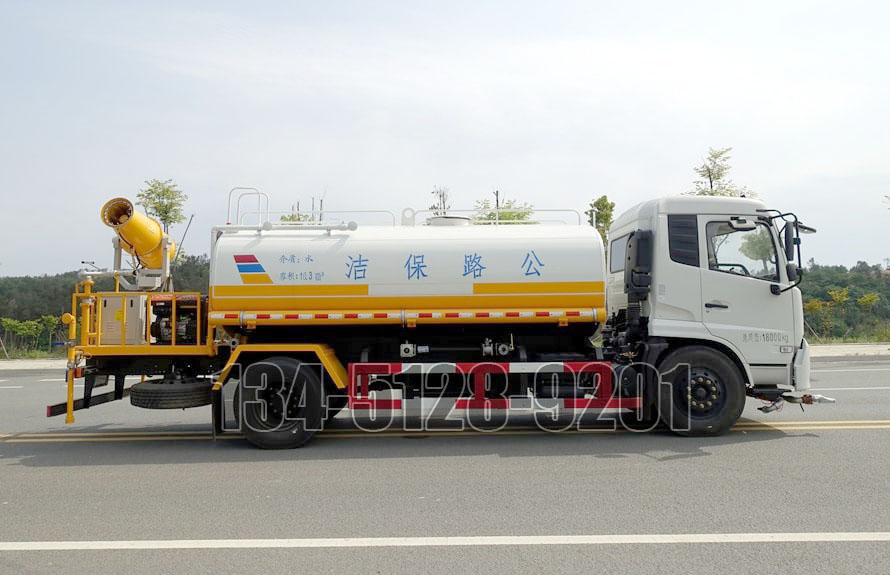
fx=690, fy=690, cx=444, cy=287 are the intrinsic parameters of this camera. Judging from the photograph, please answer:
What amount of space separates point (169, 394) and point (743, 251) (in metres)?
7.02

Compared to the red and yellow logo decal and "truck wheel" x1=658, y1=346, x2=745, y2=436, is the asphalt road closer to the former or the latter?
"truck wheel" x1=658, y1=346, x2=745, y2=436

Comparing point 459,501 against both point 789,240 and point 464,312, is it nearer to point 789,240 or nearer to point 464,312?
point 464,312

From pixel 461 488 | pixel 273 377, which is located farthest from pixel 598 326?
pixel 273 377

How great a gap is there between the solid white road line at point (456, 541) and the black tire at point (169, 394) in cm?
322

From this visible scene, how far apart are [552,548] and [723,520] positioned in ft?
4.63

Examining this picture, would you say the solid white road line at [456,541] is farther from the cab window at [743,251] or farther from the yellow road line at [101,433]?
the yellow road line at [101,433]

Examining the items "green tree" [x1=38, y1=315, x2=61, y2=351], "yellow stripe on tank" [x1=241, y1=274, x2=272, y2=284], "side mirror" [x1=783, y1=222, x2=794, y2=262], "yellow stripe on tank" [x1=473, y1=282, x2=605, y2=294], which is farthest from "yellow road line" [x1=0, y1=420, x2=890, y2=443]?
"green tree" [x1=38, y1=315, x2=61, y2=351]

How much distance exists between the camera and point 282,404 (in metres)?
8.12

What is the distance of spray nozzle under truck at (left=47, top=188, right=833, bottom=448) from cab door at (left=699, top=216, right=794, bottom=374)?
2 cm

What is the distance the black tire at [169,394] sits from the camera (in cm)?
798

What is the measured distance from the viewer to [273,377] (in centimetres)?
811

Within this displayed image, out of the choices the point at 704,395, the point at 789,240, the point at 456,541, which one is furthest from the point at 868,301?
the point at 456,541

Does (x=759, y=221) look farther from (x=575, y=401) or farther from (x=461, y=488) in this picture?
(x=461, y=488)

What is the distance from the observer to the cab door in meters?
8.22
